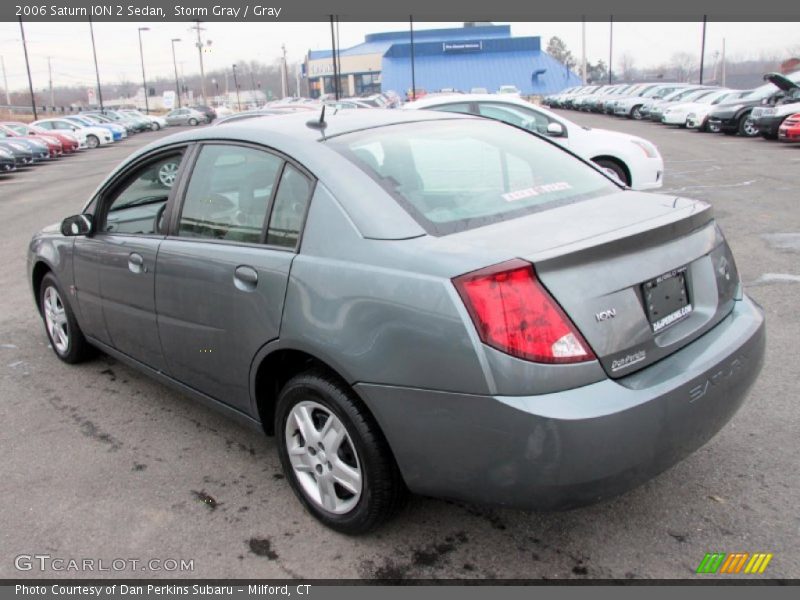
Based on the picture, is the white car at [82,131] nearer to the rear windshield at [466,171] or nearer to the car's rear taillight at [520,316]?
the rear windshield at [466,171]

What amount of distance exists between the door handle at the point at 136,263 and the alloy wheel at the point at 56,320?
1306 mm

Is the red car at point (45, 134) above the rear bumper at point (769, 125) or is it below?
above

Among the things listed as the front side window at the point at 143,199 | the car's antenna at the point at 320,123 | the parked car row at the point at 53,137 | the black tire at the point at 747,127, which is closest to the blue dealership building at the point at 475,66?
the parked car row at the point at 53,137

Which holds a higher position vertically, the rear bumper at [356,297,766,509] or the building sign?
the building sign

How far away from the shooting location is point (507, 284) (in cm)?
233

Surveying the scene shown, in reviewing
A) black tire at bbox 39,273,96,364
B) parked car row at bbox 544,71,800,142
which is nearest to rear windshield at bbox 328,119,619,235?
black tire at bbox 39,273,96,364

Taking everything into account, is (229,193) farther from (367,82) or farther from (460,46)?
(367,82)

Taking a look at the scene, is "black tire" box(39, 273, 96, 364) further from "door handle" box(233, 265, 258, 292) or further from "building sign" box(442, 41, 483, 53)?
"building sign" box(442, 41, 483, 53)

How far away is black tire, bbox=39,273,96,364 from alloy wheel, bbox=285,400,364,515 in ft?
7.85

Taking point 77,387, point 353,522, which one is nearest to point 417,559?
point 353,522

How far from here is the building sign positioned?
92188mm

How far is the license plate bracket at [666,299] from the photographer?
100 inches

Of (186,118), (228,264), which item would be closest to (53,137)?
(186,118)

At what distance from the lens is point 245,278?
3059 mm
